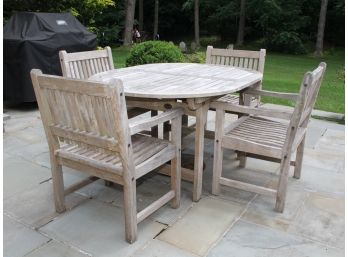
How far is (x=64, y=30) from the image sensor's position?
5.10 m

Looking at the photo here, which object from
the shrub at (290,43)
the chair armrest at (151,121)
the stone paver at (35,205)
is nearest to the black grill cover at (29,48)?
the stone paver at (35,205)

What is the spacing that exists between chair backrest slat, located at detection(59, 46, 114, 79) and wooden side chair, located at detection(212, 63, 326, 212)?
52.6 inches

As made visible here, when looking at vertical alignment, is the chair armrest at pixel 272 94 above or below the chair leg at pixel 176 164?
above

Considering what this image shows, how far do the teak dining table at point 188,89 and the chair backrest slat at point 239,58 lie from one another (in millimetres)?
520

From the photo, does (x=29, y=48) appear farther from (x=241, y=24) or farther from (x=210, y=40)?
(x=210, y=40)

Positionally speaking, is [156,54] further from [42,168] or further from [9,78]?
[42,168]

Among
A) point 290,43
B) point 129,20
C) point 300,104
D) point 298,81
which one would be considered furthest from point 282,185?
point 290,43

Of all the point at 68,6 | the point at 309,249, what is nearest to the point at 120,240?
the point at 309,249

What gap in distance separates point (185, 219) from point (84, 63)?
1726 mm

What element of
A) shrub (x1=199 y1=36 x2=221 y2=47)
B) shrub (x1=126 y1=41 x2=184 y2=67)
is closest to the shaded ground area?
shrub (x1=126 y1=41 x2=184 y2=67)

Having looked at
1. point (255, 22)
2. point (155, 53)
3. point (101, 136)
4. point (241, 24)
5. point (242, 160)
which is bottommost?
point (242, 160)

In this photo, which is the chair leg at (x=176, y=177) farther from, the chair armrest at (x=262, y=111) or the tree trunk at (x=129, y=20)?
the tree trunk at (x=129, y=20)

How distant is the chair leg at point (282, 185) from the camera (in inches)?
93.2

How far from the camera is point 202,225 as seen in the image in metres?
2.29
